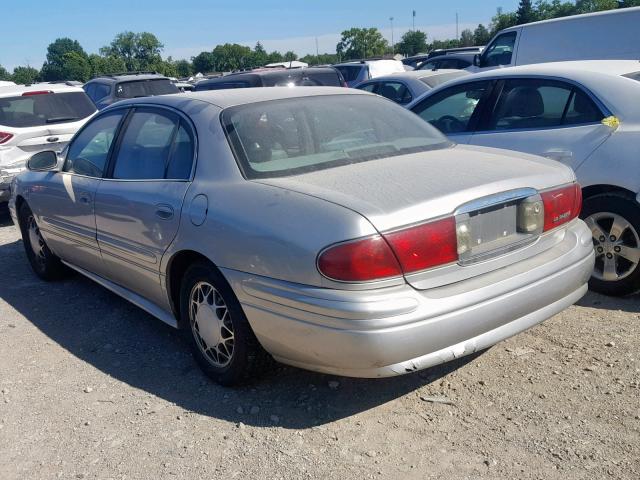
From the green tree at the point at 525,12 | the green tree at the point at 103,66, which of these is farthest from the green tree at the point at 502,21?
the green tree at the point at 103,66

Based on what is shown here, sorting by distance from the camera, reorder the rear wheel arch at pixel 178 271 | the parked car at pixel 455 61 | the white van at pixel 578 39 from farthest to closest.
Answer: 1. the parked car at pixel 455 61
2. the white van at pixel 578 39
3. the rear wheel arch at pixel 178 271

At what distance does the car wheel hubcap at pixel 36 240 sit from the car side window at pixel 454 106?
3.43 metres

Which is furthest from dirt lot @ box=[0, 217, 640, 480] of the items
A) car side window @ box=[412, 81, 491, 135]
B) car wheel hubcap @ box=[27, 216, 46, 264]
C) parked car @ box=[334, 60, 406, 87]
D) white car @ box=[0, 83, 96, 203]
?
parked car @ box=[334, 60, 406, 87]

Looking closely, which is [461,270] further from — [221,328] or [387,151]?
[221,328]

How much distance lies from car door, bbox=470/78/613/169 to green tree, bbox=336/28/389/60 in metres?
102

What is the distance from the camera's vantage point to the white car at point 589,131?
4.40m

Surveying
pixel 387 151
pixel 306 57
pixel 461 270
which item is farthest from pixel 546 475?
pixel 306 57

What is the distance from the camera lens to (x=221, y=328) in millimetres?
3576

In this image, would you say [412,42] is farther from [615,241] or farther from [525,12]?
[615,241]

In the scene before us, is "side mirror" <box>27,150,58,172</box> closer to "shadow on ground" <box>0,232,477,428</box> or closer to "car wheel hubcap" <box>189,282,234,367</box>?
"shadow on ground" <box>0,232,477,428</box>

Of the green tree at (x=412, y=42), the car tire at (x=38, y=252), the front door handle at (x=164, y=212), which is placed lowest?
the green tree at (x=412, y=42)

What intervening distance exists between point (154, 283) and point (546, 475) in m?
2.39

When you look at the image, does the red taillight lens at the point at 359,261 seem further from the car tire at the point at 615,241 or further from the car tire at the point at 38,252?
the car tire at the point at 38,252

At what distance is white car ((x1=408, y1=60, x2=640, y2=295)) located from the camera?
14.4ft
